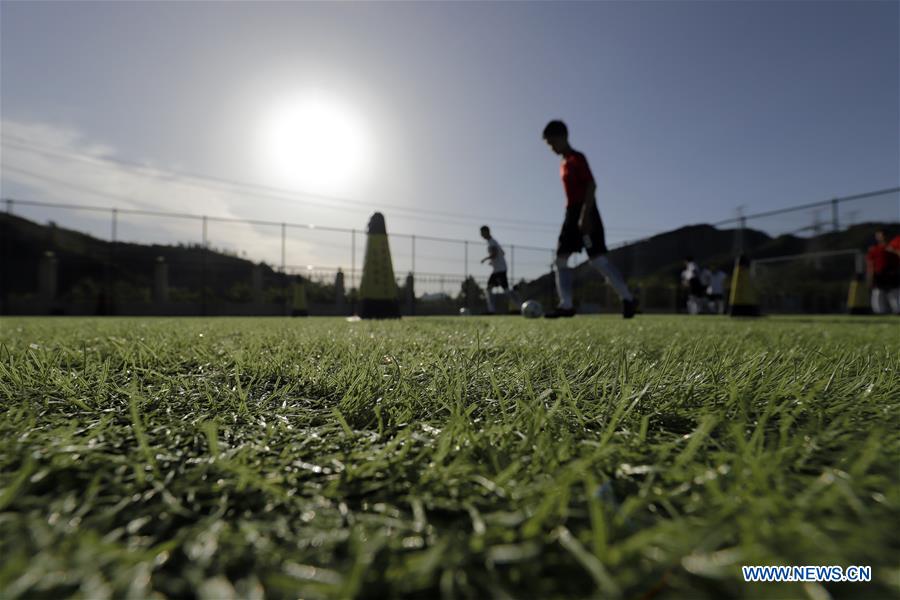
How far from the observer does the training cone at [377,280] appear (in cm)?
675

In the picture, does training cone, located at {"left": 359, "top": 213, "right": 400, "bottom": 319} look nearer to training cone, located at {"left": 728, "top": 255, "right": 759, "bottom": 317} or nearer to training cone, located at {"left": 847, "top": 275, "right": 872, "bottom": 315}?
training cone, located at {"left": 728, "top": 255, "right": 759, "bottom": 317}

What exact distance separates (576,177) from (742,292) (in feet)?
15.7

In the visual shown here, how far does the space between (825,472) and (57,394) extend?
63.4 inches

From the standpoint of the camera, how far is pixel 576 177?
582cm

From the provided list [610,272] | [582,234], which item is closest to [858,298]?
[610,272]

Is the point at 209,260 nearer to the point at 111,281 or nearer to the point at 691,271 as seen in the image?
the point at 111,281

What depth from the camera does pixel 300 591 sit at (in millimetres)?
380

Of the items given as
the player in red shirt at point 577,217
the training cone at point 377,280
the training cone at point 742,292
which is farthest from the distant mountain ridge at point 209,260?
the player in red shirt at point 577,217

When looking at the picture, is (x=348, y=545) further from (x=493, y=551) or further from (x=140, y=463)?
(x=140, y=463)

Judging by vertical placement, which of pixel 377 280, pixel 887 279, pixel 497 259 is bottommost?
pixel 377 280

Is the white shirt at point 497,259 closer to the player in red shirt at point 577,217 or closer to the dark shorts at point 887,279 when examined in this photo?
the player in red shirt at point 577,217

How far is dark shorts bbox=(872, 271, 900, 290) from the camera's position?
10625 mm

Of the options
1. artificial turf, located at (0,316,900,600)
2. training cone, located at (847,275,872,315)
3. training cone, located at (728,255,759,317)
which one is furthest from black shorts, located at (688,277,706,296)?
artificial turf, located at (0,316,900,600)

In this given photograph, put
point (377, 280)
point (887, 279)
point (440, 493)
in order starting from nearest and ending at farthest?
point (440, 493) → point (377, 280) → point (887, 279)
